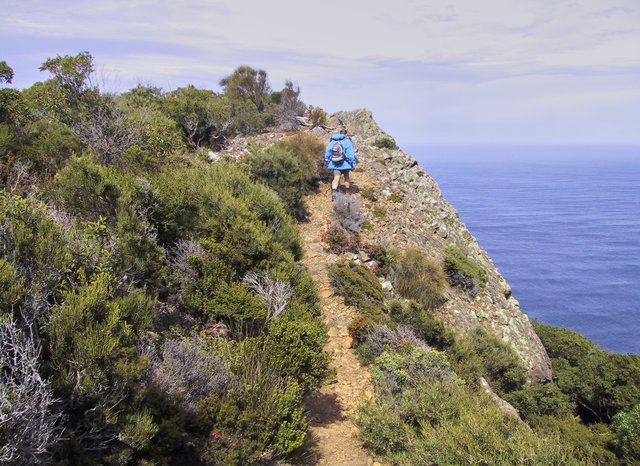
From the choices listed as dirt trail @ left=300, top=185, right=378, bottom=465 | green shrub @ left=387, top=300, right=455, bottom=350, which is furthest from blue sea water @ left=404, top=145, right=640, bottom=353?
dirt trail @ left=300, top=185, right=378, bottom=465

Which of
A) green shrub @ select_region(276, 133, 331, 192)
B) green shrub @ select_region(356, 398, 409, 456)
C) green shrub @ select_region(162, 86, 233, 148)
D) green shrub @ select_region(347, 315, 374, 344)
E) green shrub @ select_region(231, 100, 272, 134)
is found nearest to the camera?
green shrub @ select_region(356, 398, 409, 456)

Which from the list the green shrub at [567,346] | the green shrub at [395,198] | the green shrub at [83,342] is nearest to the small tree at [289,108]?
the green shrub at [395,198]

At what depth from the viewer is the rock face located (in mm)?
14656

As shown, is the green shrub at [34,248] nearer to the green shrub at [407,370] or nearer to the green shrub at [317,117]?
the green shrub at [407,370]

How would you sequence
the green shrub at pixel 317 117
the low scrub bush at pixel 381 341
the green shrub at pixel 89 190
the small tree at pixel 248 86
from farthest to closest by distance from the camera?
1. the small tree at pixel 248 86
2. the green shrub at pixel 317 117
3. the low scrub bush at pixel 381 341
4. the green shrub at pixel 89 190

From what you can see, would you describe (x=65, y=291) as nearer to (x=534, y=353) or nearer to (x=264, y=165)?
(x=264, y=165)

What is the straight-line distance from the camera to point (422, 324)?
34.4 ft

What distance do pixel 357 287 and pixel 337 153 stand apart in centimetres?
607

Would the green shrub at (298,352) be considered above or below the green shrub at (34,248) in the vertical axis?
below

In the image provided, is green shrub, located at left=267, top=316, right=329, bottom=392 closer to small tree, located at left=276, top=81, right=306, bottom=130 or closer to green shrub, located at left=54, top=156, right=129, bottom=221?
green shrub, located at left=54, top=156, right=129, bottom=221

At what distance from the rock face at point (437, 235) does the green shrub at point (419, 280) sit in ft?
1.80

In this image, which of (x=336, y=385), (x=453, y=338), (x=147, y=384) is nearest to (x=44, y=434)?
(x=147, y=384)

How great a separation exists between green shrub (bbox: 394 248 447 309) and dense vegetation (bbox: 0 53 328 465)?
4303 millimetres

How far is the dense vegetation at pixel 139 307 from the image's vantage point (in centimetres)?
412
